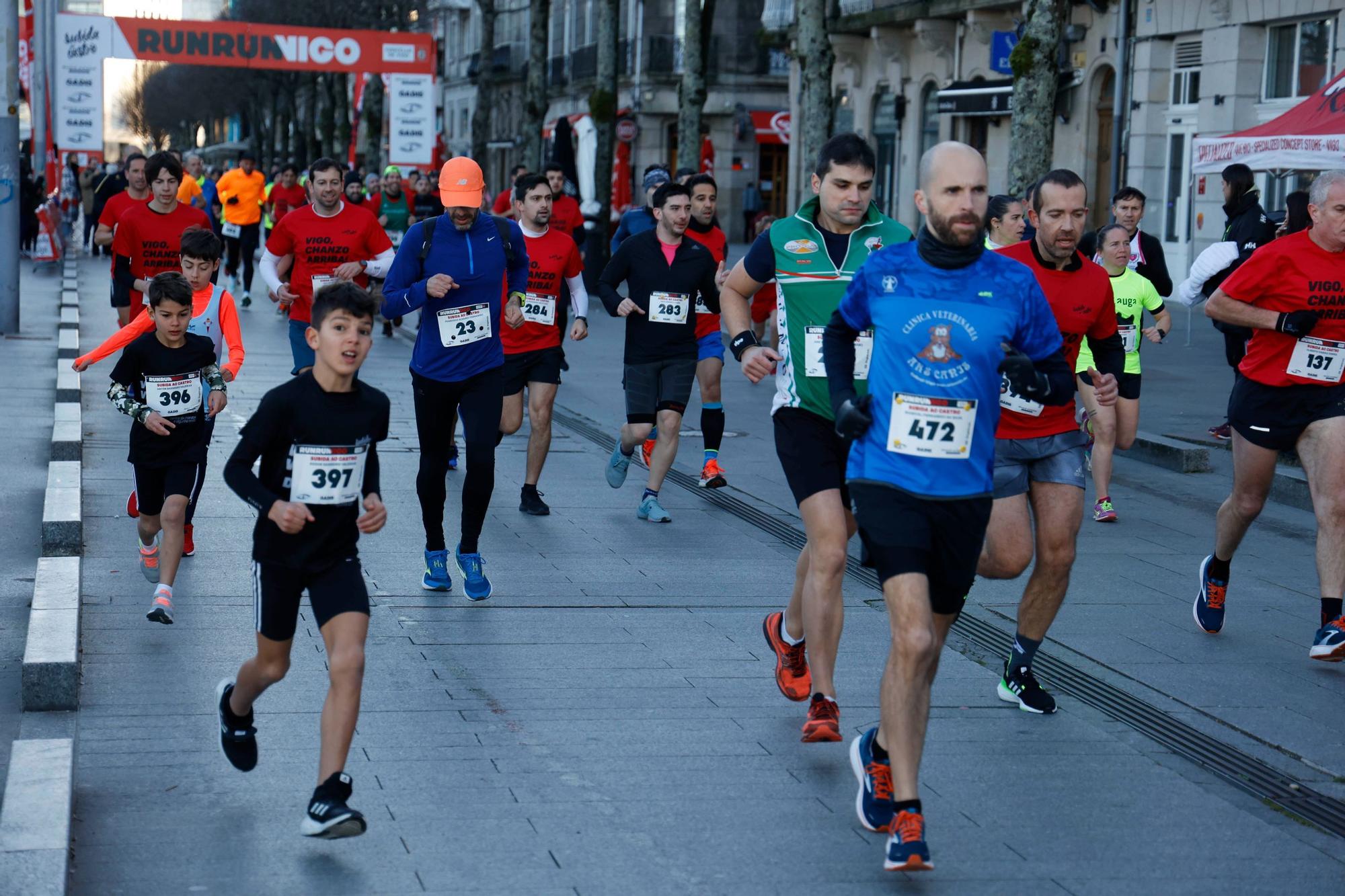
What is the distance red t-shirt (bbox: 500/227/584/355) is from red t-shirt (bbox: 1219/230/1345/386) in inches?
163

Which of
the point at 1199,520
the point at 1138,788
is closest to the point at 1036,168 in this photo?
the point at 1199,520

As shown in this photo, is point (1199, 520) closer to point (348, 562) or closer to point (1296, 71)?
point (348, 562)

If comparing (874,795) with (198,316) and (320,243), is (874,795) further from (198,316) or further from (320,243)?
(320,243)

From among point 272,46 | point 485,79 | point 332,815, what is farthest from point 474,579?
point 272,46

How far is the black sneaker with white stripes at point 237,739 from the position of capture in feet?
→ 16.9

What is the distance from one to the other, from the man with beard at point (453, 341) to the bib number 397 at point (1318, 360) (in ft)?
11.0

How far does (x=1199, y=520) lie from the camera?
10617mm

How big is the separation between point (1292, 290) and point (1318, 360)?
29cm

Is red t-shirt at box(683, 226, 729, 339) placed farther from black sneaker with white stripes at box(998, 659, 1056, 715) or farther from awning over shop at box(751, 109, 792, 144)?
awning over shop at box(751, 109, 792, 144)

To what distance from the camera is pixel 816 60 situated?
73.2ft

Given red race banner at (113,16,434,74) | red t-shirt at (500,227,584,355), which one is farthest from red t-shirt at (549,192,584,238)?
red race banner at (113,16,434,74)

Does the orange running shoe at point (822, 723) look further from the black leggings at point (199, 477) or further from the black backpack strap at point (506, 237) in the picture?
the black backpack strap at point (506, 237)

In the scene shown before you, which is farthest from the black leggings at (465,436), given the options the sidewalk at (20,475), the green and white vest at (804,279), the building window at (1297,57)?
the building window at (1297,57)

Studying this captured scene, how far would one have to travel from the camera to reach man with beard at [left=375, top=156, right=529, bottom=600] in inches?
315
